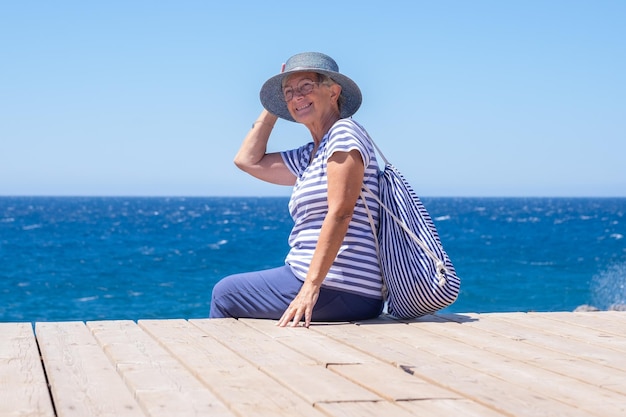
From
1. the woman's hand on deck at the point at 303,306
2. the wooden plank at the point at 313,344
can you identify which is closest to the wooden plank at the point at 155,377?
the wooden plank at the point at 313,344

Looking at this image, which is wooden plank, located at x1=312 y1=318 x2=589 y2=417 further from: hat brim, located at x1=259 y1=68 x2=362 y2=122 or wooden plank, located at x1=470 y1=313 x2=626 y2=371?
hat brim, located at x1=259 y1=68 x2=362 y2=122

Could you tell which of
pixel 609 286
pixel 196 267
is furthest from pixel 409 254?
pixel 196 267

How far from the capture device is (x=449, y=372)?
9.73 feet

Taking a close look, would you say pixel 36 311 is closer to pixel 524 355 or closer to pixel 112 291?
pixel 112 291

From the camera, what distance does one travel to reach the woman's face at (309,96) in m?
4.23

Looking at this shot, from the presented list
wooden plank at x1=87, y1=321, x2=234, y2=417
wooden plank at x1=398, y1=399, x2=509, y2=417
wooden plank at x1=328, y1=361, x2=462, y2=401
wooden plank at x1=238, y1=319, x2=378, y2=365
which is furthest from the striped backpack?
wooden plank at x1=398, y1=399, x2=509, y2=417

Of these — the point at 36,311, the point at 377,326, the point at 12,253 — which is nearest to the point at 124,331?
the point at 377,326

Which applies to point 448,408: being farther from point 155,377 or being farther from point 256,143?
point 256,143

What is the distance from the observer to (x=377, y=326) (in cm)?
401

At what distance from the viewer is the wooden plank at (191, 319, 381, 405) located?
2.59 m

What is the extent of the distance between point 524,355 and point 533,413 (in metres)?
0.95

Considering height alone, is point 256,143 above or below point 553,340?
above

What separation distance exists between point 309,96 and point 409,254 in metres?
0.89

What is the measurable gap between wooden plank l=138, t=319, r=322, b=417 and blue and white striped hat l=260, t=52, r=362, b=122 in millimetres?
1216
